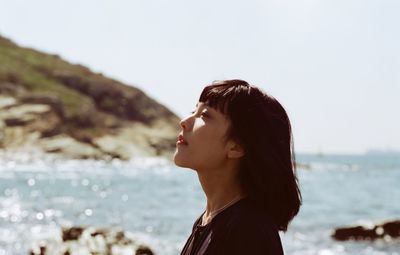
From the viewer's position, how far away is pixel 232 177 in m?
3.53

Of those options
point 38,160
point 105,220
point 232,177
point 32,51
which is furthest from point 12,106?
point 232,177

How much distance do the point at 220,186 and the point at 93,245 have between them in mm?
14913

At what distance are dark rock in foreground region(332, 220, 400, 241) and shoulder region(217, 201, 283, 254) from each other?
1077 inches

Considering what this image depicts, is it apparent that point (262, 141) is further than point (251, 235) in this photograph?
Yes

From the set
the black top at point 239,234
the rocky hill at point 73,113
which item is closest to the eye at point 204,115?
the black top at point 239,234

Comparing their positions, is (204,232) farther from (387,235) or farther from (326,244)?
(387,235)

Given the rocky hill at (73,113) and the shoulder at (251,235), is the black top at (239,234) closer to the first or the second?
the shoulder at (251,235)

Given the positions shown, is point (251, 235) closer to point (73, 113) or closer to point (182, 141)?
point (182, 141)

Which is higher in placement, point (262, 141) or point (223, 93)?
point (223, 93)

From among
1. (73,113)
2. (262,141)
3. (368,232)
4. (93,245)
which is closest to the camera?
(262,141)

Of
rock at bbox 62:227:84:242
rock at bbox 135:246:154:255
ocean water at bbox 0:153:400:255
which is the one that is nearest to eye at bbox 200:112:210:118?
rock at bbox 135:246:154:255

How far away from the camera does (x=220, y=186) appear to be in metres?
3.55

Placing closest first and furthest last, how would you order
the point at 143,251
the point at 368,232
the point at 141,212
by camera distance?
the point at 143,251 < the point at 368,232 < the point at 141,212

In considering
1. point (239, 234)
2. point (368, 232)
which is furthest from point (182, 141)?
point (368, 232)
